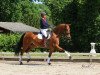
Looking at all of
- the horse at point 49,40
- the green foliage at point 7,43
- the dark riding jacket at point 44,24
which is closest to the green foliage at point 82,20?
the green foliage at point 7,43

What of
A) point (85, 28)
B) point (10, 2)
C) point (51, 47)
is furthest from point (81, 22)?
point (10, 2)

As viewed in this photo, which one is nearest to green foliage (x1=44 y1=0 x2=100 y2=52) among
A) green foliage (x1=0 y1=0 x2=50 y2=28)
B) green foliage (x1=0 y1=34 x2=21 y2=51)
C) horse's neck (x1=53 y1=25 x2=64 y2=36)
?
green foliage (x1=0 y1=34 x2=21 y2=51)

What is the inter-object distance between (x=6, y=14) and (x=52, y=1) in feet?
87.3

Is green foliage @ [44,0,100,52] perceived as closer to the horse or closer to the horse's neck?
the horse

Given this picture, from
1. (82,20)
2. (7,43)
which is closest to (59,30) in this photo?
(7,43)

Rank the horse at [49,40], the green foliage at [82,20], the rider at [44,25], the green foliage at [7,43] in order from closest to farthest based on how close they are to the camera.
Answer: the rider at [44,25]
the horse at [49,40]
the green foliage at [7,43]
the green foliage at [82,20]

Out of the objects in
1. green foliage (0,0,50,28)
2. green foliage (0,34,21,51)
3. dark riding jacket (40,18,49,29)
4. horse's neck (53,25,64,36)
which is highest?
green foliage (0,0,50,28)

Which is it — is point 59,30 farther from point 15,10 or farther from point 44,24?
point 15,10

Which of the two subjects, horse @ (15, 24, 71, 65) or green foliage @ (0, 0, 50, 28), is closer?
horse @ (15, 24, 71, 65)

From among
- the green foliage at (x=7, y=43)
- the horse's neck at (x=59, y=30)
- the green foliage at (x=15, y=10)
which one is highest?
the green foliage at (x=15, y=10)

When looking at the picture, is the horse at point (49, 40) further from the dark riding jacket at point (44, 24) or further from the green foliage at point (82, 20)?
the green foliage at point (82, 20)

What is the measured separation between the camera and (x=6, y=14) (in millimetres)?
70500

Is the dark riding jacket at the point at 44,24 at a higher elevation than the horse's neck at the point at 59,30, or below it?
higher

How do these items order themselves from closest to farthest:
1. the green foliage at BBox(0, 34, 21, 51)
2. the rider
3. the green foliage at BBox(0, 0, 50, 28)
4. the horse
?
the rider, the horse, the green foliage at BBox(0, 34, 21, 51), the green foliage at BBox(0, 0, 50, 28)
